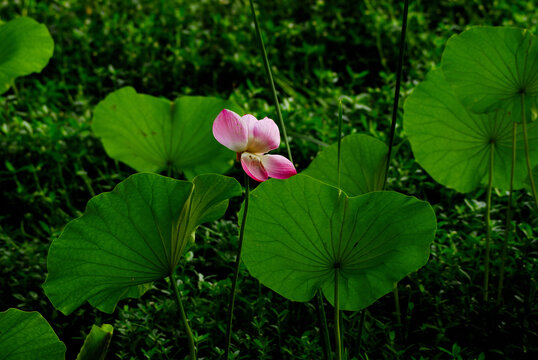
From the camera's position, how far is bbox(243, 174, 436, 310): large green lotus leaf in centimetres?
108

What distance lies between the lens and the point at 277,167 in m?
1.02

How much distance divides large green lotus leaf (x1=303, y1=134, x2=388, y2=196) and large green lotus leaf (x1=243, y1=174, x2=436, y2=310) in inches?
11.6

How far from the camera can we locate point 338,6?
11.2ft

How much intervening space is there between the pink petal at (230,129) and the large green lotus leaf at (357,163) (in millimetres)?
440

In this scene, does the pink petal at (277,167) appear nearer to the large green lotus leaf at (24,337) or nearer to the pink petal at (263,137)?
the pink petal at (263,137)

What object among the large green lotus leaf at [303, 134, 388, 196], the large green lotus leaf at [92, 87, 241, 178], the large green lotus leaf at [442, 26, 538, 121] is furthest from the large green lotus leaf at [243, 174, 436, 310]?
the large green lotus leaf at [92, 87, 241, 178]

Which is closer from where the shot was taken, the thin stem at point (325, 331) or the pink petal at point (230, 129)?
the pink petal at point (230, 129)

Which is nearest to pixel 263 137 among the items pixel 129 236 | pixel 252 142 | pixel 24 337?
pixel 252 142

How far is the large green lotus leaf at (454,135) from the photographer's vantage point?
150cm

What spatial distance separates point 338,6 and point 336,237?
8.58 feet

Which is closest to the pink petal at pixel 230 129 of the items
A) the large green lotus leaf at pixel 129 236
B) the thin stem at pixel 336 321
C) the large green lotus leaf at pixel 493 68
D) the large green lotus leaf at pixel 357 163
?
the large green lotus leaf at pixel 129 236

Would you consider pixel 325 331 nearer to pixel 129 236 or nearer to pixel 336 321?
pixel 336 321

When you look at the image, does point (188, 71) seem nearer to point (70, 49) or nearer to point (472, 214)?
point (70, 49)

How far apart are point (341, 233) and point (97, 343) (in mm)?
486
